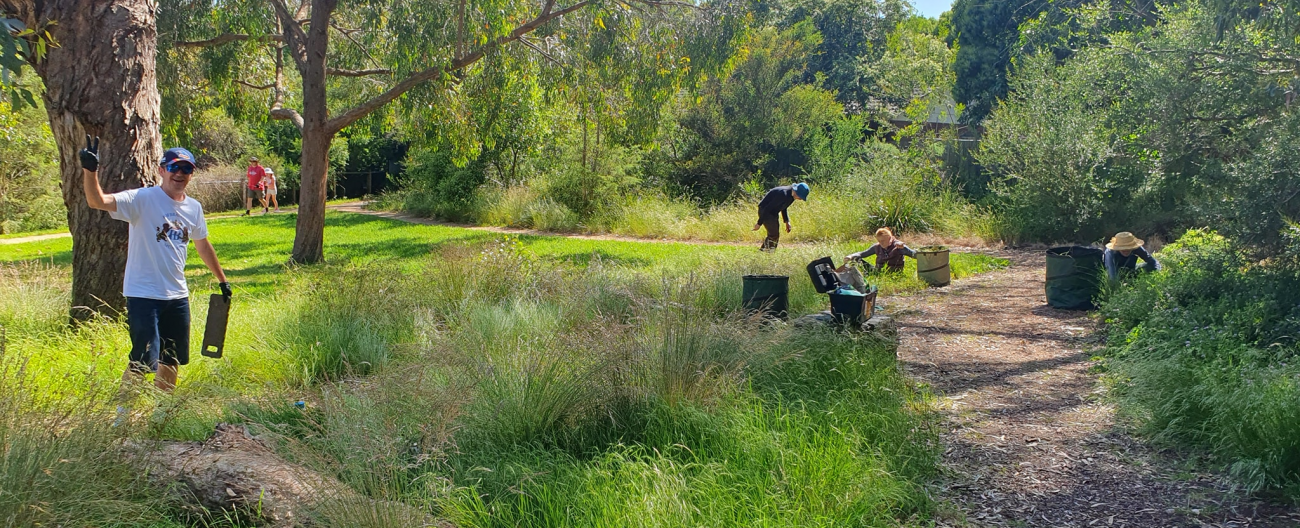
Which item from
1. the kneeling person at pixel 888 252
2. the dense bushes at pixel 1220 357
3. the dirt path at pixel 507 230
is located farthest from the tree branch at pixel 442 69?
the dense bushes at pixel 1220 357

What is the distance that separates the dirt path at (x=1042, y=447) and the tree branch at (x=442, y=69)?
697 centimetres

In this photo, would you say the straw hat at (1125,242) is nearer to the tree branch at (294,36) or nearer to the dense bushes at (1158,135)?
the dense bushes at (1158,135)

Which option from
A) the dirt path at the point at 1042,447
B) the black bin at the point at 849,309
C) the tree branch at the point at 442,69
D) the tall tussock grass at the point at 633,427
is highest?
the tree branch at the point at 442,69

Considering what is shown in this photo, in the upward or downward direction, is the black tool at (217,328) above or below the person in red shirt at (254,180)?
below

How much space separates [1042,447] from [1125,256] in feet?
15.8

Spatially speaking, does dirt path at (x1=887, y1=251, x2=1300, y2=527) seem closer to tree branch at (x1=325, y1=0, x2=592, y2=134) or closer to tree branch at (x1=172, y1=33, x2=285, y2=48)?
tree branch at (x1=325, y1=0, x2=592, y2=134)

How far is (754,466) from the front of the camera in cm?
414

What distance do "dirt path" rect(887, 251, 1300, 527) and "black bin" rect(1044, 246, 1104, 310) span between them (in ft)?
2.09

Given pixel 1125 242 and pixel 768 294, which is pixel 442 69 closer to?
pixel 768 294

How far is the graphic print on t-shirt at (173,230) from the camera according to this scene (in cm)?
509

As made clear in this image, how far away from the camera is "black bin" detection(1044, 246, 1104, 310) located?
9.22 metres

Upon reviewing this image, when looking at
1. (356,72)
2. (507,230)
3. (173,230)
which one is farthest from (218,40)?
(173,230)

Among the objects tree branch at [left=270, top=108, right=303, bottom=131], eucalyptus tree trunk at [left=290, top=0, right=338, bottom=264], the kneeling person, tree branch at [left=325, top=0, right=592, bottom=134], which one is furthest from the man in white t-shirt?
tree branch at [left=270, top=108, right=303, bottom=131]

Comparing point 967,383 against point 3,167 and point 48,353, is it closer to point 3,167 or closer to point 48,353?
point 48,353
